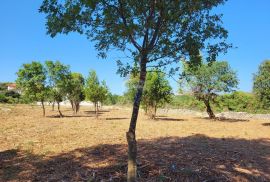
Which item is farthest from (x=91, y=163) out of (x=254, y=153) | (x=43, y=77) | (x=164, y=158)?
(x=43, y=77)

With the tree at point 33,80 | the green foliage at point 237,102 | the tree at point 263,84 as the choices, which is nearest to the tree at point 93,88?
the tree at point 33,80

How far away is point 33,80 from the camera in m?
37.7

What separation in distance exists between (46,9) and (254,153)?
12.3 m

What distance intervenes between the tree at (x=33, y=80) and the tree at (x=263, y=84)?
27602mm

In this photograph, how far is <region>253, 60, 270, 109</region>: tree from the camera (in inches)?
1041

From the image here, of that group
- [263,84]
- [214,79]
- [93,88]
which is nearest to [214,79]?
[214,79]

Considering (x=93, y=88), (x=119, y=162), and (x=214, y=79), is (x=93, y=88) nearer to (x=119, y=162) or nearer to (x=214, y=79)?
(x=214, y=79)

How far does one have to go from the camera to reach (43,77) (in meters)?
38.1

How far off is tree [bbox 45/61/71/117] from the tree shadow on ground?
26.3 metres

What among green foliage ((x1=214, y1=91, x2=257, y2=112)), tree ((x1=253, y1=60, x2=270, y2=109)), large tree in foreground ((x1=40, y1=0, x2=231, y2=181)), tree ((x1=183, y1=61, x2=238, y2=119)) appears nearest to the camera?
large tree in foreground ((x1=40, y1=0, x2=231, y2=181))

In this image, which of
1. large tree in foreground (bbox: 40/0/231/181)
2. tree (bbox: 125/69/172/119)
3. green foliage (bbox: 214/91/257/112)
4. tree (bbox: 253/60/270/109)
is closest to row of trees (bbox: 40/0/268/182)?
large tree in foreground (bbox: 40/0/231/181)

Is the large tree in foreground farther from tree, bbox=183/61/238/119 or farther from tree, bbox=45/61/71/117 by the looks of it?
tree, bbox=45/61/71/117

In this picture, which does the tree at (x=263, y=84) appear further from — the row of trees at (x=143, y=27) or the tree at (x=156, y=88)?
the row of trees at (x=143, y=27)

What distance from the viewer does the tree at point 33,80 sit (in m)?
37.4
